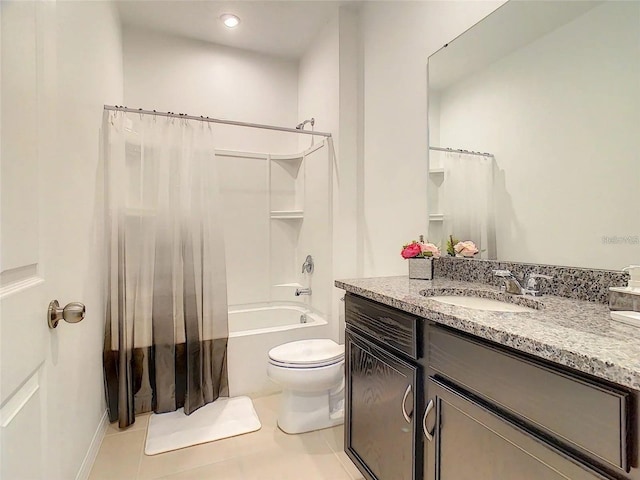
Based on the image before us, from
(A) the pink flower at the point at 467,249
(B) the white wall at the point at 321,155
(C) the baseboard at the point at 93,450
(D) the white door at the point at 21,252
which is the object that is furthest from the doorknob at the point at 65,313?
(B) the white wall at the point at 321,155

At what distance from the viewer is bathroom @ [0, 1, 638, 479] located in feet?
2.47

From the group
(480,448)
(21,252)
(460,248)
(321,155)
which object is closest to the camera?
(21,252)

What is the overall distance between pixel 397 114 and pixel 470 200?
787 mm

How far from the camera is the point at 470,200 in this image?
5.27 ft

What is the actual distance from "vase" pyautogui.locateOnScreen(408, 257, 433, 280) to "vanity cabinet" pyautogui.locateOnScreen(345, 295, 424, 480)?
0.40m

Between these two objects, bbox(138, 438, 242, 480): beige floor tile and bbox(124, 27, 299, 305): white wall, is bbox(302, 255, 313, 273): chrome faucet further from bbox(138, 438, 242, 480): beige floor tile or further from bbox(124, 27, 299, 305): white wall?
bbox(138, 438, 242, 480): beige floor tile

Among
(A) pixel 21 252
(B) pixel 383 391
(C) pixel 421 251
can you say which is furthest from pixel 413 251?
(A) pixel 21 252

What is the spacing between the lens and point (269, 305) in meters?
3.21

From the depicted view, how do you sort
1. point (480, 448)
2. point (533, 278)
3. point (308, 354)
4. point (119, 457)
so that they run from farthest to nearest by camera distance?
point (308, 354) → point (119, 457) → point (533, 278) → point (480, 448)

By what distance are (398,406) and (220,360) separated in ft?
4.70

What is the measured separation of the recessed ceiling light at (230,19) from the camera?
2577mm

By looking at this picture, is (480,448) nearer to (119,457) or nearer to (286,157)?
(119,457)

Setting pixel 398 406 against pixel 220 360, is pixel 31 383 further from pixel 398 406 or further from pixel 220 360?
pixel 220 360

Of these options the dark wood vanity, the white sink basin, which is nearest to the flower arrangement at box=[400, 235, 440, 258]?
the white sink basin
